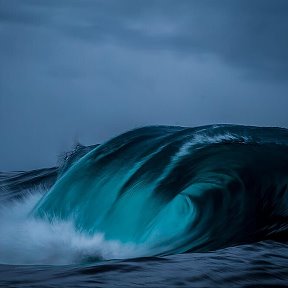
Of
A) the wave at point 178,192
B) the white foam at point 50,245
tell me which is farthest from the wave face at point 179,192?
the white foam at point 50,245

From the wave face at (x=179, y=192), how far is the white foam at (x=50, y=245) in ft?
0.35

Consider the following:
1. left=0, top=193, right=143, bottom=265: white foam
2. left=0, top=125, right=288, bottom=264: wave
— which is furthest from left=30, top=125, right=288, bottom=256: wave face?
left=0, top=193, right=143, bottom=265: white foam

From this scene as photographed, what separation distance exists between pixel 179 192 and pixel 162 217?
325mm

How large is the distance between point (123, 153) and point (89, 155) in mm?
327

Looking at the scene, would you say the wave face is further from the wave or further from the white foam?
the white foam

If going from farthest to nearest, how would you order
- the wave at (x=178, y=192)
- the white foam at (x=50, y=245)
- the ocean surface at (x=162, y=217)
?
the wave at (x=178, y=192) < the white foam at (x=50, y=245) < the ocean surface at (x=162, y=217)

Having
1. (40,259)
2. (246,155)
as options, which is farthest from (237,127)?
(40,259)

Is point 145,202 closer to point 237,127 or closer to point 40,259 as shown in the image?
point 40,259

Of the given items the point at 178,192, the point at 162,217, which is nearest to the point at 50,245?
the point at 162,217

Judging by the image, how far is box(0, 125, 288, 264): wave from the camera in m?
3.43

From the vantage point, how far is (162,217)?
3533 mm

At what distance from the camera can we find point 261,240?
10.7 feet

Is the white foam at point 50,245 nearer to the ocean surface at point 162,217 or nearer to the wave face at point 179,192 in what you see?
the ocean surface at point 162,217

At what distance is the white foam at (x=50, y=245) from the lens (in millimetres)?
2895
